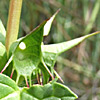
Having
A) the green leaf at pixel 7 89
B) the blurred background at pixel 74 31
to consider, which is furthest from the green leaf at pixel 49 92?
the blurred background at pixel 74 31

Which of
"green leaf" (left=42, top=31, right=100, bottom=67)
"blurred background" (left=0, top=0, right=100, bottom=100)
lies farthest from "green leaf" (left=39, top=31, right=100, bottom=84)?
"blurred background" (left=0, top=0, right=100, bottom=100)

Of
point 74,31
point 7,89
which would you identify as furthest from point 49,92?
point 74,31

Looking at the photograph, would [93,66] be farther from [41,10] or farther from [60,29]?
[41,10]

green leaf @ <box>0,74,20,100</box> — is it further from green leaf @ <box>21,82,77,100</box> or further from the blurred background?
the blurred background

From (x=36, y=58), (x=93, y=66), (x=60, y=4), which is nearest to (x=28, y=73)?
(x=36, y=58)

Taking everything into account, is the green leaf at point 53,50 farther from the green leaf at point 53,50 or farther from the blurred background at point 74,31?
the blurred background at point 74,31

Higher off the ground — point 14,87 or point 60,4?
point 60,4

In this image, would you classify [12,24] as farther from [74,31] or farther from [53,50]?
[74,31]
